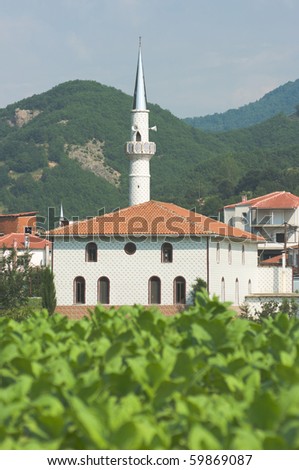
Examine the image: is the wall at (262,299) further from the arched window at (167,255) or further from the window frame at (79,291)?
the window frame at (79,291)

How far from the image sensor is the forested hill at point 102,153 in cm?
14025

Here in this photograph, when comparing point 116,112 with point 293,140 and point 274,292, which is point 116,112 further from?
point 274,292

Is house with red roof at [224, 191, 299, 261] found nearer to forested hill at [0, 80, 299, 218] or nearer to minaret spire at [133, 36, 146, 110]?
minaret spire at [133, 36, 146, 110]

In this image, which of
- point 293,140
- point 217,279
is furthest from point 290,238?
point 293,140

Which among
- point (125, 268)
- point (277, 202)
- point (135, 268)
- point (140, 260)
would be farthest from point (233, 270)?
point (277, 202)

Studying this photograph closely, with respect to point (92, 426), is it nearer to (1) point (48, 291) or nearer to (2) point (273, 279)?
(1) point (48, 291)

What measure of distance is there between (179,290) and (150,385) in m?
40.8

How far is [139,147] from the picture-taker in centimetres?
5747

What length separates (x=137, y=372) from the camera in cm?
832

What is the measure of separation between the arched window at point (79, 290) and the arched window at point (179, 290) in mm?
4484

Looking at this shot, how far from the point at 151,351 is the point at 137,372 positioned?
1.05 m

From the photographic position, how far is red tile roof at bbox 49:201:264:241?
49219 mm

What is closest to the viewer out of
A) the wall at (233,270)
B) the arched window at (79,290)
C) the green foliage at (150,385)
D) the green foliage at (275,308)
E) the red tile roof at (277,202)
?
the green foliage at (150,385)

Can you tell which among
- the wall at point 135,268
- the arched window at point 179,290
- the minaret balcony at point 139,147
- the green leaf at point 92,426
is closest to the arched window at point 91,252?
the wall at point 135,268
